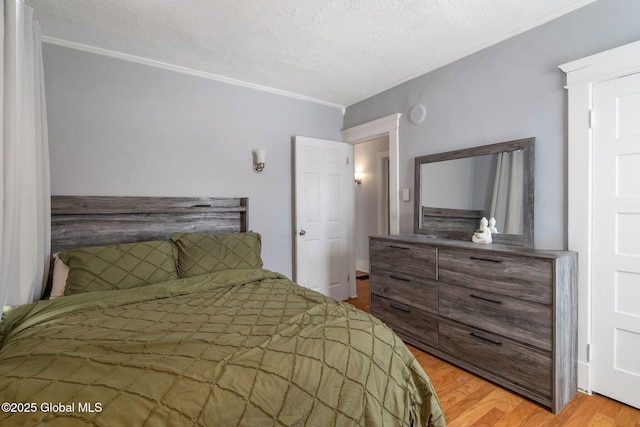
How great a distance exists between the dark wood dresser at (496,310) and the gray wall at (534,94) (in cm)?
→ 42

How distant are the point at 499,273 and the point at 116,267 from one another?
8.52 feet

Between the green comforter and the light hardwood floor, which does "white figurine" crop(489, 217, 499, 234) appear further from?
the green comforter

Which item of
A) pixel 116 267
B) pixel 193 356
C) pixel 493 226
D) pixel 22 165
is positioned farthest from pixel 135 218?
pixel 493 226

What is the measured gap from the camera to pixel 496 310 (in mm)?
2025

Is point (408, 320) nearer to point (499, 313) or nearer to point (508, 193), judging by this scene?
point (499, 313)

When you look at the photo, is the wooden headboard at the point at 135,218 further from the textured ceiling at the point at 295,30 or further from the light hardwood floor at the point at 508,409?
the light hardwood floor at the point at 508,409

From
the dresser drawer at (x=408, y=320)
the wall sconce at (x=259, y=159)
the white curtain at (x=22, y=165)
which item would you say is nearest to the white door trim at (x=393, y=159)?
the dresser drawer at (x=408, y=320)

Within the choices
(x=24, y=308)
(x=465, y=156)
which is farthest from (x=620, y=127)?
(x=24, y=308)

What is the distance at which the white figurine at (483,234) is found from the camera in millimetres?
2344

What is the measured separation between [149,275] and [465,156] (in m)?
2.68

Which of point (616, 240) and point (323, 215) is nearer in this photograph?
point (616, 240)

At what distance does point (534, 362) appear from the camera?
186cm

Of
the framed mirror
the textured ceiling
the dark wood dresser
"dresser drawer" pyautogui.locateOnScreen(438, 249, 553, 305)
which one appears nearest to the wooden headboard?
the textured ceiling

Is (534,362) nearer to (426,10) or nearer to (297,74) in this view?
(426,10)
